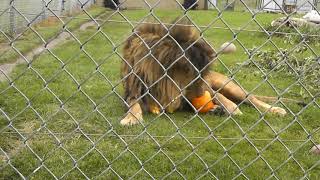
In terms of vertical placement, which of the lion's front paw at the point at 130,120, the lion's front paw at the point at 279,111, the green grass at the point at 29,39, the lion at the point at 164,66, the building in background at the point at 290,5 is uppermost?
the building in background at the point at 290,5

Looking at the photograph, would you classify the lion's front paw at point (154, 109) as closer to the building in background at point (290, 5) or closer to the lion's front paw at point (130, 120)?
the lion's front paw at point (130, 120)

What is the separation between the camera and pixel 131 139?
4543mm

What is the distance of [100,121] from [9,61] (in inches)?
146

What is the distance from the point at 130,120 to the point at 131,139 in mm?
466

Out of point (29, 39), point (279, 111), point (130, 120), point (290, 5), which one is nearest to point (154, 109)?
point (130, 120)

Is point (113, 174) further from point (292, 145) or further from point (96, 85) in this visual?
point (96, 85)

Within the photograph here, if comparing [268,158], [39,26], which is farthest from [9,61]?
[268,158]

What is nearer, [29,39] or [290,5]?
[290,5]

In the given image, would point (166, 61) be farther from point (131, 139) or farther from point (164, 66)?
point (131, 139)

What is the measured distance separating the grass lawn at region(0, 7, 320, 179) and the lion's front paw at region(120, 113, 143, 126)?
7 centimetres

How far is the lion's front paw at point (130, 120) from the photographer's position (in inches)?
194

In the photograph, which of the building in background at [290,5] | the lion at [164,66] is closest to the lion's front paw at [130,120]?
the lion at [164,66]

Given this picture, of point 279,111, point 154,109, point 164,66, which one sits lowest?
point 279,111

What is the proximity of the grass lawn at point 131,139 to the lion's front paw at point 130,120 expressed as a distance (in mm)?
73
